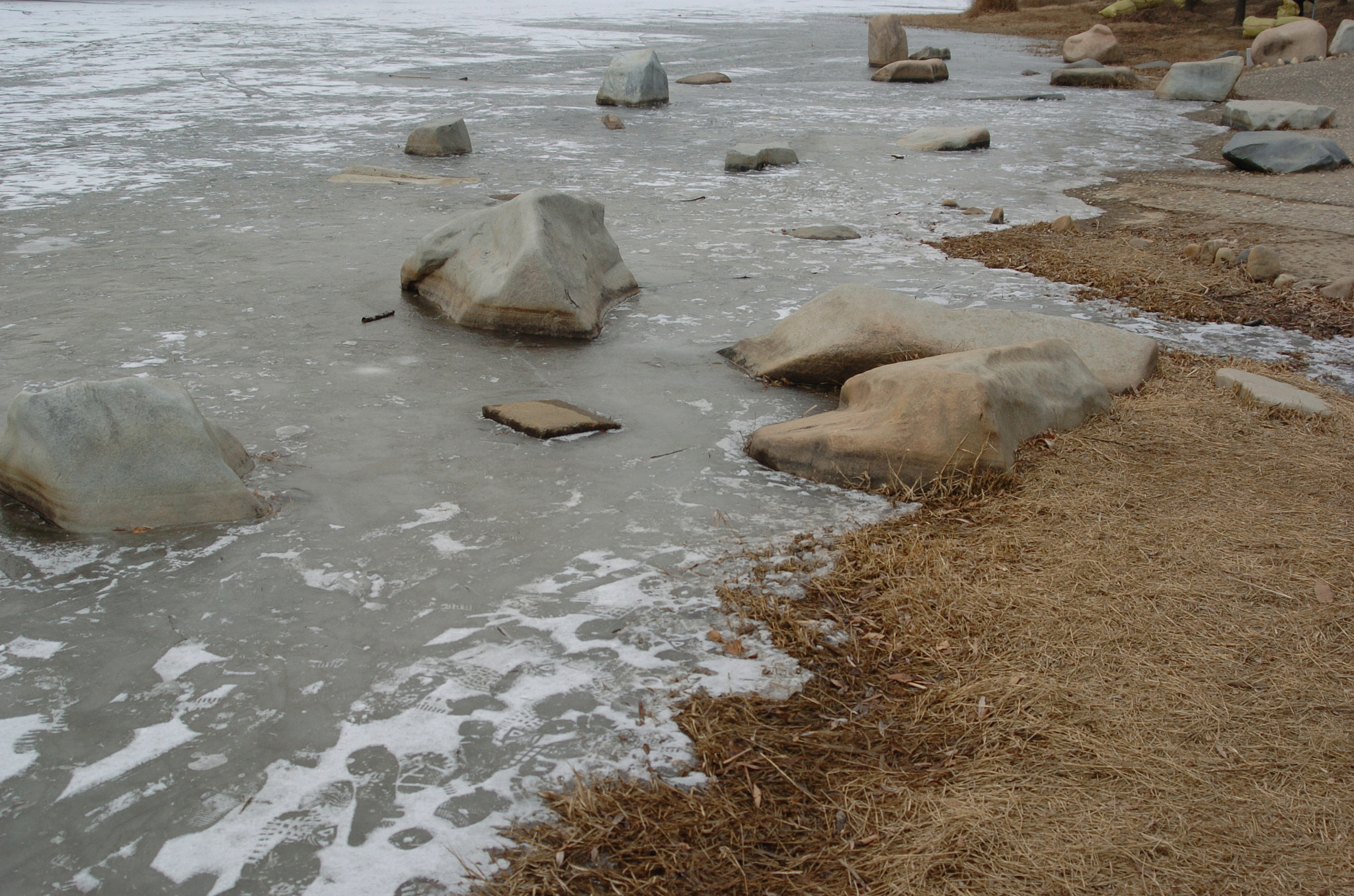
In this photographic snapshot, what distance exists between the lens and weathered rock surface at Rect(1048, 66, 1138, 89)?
1620cm

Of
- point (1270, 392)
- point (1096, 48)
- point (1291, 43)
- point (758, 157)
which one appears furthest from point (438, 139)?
point (1291, 43)

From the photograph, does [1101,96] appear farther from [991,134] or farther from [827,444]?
[827,444]

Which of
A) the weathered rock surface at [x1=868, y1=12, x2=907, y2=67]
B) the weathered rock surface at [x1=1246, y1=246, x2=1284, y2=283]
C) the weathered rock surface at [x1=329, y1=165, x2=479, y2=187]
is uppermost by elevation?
the weathered rock surface at [x1=868, y1=12, x2=907, y2=67]

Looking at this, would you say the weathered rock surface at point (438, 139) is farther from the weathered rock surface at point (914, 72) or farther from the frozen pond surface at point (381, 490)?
the weathered rock surface at point (914, 72)

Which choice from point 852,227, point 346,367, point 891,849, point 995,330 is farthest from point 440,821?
point 852,227

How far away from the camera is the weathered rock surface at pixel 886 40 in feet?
59.3

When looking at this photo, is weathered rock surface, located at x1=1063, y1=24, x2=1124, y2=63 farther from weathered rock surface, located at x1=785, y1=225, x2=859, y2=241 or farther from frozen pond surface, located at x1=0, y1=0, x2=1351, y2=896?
weathered rock surface, located at x1=785, y1=225, x2=859, y2=241

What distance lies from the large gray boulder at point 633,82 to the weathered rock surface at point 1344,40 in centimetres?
1159

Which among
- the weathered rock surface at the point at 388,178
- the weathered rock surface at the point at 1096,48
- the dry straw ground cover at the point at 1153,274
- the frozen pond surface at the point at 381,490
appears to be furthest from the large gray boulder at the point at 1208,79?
the weathered rock surface at the point at 388,178

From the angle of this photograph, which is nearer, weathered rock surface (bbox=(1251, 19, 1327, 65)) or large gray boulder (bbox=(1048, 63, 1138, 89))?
large gray boulder (bbox=(1048, 63, 1138, 89))

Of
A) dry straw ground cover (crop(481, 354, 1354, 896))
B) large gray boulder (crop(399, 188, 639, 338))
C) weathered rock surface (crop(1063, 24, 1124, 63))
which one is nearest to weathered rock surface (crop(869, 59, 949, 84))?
weathered rock surface (crop(1063, 24, 1124, 63))

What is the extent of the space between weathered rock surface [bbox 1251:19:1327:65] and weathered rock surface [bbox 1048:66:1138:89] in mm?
3156

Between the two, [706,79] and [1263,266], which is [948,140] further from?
[706,79]

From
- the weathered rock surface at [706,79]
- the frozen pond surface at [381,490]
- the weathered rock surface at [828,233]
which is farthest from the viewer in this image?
the weathered rock surface at [706,79]
